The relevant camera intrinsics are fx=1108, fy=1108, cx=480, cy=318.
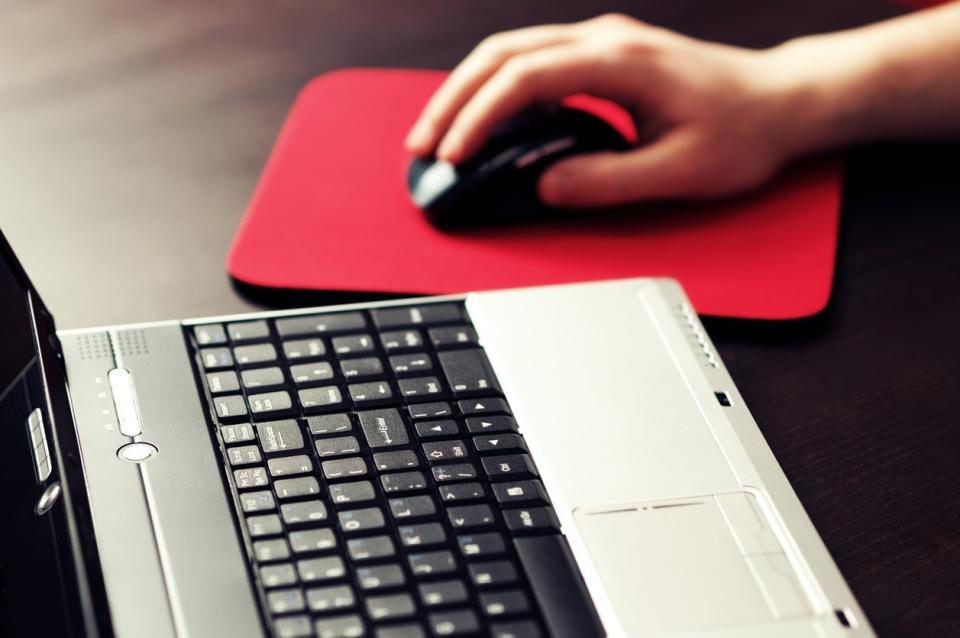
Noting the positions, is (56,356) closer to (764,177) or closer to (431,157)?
(431,157)

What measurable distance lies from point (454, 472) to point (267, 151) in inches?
14.4

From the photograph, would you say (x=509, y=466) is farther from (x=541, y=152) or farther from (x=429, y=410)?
(x=541, y=152)

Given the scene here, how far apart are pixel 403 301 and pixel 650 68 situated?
0.28 meters

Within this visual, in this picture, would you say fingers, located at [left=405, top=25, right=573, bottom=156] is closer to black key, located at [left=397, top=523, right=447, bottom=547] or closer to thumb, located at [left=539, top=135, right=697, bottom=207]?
thumb, located at [left=539, top=135, right=697, bottom=207]

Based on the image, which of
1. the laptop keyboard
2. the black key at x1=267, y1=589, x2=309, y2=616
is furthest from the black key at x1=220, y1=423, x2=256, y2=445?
the black key at x1=267, y1=589, x2=309, y2=616

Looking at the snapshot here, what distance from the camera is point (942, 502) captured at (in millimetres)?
594

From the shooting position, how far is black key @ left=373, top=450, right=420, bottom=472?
558 millimetres

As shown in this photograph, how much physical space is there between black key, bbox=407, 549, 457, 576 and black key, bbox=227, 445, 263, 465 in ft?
0.33

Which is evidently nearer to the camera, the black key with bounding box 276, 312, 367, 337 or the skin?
the black key with bounding box 276, 312, 367, 337

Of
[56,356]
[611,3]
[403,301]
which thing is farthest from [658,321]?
[611,3]

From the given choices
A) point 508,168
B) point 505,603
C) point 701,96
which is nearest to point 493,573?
point 505,603

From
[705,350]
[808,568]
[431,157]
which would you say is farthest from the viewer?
[431,157]

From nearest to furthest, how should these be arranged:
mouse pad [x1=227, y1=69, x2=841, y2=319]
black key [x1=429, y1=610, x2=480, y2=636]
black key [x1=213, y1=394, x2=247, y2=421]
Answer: black key [x1=429, y1=610, x2=480, y2=636], black key [x1=213, y1=394, x2=247, y2=421], mouse pad [x1=227, y1=69, x2=841, y2=319]

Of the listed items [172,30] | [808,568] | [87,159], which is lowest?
[808,568]
